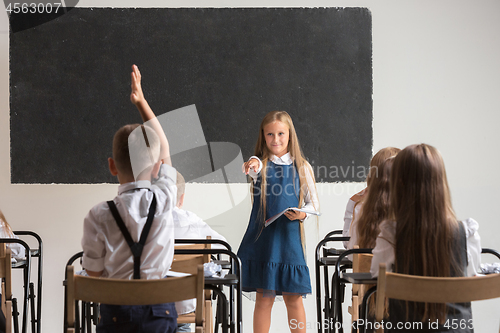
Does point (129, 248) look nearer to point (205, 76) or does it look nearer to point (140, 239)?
point (140, 239)

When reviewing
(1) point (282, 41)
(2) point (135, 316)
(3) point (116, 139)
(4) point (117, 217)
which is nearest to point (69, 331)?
(2) point (135, 316)

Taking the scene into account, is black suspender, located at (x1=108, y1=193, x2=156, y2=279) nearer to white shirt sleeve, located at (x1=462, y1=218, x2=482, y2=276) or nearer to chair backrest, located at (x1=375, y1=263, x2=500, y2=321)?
chair backrest, located at (x1=375, y1=263, x2=500, y2=321)

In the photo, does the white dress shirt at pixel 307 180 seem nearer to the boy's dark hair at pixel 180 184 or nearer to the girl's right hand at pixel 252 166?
the girl's right hand at pixel 252 166

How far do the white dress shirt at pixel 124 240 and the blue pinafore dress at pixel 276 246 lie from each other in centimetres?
119

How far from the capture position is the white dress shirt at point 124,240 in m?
1.46

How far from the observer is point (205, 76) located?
11.5 ft

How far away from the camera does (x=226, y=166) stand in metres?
3.51

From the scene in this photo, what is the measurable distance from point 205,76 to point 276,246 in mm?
1534

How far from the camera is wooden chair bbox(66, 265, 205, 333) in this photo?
51.8 inches

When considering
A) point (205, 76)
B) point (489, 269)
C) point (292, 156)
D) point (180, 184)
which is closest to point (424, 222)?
point (489, 269)

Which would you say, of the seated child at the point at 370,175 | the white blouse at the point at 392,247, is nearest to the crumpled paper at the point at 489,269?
the white blouse at the point at 392,247

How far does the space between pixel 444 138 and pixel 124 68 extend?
2.55m

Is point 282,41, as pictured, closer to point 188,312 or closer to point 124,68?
point 124,68

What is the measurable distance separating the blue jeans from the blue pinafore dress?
1.19m
